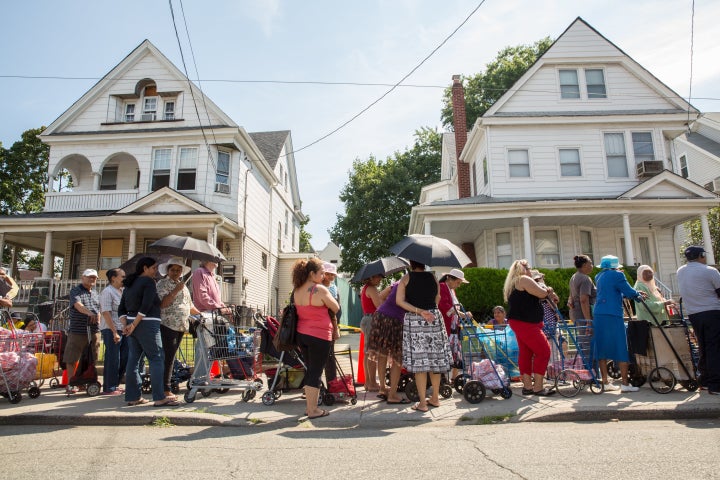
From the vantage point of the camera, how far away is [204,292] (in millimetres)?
7684

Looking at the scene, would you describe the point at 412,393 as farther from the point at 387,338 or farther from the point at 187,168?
the point at 187,168

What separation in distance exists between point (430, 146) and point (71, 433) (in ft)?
119

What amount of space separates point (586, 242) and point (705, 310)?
43.3ft

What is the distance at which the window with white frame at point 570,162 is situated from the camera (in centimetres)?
1878

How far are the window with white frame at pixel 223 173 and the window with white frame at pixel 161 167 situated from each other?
Result: 2.06 meters

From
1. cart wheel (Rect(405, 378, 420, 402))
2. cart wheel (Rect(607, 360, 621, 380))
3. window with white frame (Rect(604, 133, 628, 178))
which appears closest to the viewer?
cart wheel (Rect(405, 378, 420, 402))

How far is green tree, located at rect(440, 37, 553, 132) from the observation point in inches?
1518

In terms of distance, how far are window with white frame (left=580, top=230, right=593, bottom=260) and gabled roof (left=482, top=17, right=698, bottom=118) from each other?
228 inches

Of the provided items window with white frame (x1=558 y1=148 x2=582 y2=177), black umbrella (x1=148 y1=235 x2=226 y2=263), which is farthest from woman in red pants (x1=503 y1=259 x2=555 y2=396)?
window with white frame (x1=558 y1=148 x2=582 y2=177)

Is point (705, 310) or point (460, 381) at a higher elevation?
point (705, 310)

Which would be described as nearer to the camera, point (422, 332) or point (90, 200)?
point (422, 332)

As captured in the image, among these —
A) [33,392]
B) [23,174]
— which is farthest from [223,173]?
[23,174]

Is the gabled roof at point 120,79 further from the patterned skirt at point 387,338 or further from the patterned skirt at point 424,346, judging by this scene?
the patterned skirt at point 424,346

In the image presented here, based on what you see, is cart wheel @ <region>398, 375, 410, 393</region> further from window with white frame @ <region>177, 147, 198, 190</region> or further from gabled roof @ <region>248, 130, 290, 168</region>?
gabled roof @ <region>248, 130, 290, 168</region>
